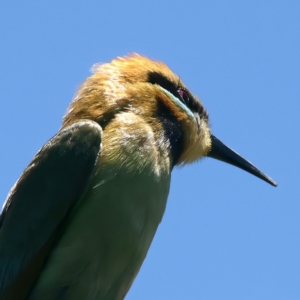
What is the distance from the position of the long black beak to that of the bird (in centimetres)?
139

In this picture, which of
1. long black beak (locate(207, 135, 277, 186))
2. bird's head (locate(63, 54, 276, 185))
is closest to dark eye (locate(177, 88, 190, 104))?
bird's head (locate(63, 54, 276, 185))

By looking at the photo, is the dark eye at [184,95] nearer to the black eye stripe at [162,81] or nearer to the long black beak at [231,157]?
the black eye stripe at [162,81]

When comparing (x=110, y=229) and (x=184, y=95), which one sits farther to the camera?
(x=184, y=95)

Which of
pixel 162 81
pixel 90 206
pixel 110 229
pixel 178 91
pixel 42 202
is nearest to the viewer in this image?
pixel 110 229

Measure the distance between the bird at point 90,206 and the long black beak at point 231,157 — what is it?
139cm

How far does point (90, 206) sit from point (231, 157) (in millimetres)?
2771

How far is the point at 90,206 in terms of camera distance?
21.4ft

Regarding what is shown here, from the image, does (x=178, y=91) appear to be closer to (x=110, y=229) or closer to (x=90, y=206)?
(x=90, y=206)

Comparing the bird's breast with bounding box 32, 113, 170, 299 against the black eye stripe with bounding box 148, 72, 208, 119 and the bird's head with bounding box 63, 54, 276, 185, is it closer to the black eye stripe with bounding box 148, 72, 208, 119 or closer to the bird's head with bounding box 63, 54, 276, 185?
the bird's head with bounding box 63, 54, 276, 185

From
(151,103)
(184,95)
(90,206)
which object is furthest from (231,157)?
(90,206)

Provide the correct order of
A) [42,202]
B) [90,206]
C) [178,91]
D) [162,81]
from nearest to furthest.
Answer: [90,206]
[42,202]
[162,81]
[178,91]

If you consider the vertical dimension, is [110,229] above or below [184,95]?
below

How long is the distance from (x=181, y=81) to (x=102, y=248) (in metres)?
2.65

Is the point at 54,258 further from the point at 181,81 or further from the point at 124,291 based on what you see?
the point at 181,81
